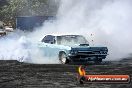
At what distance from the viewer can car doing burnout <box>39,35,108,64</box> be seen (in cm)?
1878

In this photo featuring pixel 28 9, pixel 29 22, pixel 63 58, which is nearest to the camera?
pixel 63 58

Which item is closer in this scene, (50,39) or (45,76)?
(45,76)

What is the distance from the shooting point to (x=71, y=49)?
61.1 feet

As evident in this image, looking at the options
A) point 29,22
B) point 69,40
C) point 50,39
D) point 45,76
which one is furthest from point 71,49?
point 29,22

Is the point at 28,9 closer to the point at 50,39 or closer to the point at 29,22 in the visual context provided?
the point at 29,22

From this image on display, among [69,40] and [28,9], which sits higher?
[28,9]

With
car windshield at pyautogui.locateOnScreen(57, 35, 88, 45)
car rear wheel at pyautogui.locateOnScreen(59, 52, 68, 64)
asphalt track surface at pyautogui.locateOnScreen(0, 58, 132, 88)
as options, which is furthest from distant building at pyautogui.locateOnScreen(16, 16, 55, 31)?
asphalt track surface at pyautogui.locateOnScreen(0, 58, 132, 88)

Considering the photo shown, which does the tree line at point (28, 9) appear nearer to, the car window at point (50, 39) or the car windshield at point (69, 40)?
the car window at point (50, 39)

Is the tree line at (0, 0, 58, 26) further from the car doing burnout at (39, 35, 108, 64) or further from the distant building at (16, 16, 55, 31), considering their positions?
the car doing burnout at (39, 35, 108, 64)

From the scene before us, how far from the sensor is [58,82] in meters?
13.2

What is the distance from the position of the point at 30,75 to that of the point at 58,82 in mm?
2055

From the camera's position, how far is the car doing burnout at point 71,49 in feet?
61.6

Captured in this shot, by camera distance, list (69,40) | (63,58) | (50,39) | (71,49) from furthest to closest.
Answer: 1. (50,39)
2. (69,40)
3. (63,58)
4. (71,49)

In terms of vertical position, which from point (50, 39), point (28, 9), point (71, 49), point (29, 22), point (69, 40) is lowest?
point (71, 49)
